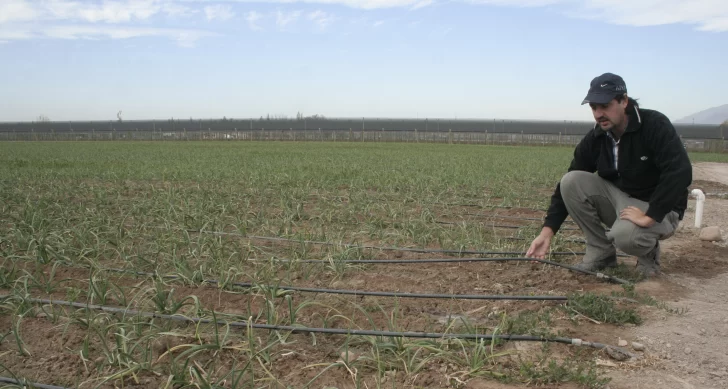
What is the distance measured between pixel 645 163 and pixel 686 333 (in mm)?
1170

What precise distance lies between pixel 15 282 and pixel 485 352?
8.76ft

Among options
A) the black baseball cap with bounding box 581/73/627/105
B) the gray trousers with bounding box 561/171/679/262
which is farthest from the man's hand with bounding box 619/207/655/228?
the black baseball cap with bounding box 581/73/627/105

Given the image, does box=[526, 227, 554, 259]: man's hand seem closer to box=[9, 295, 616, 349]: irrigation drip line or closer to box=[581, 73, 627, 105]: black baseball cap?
box=[581, 73, 627, 105]: black baseball cap

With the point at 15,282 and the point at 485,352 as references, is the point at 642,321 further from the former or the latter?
the point at 15,282

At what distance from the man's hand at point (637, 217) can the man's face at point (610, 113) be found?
509 mm

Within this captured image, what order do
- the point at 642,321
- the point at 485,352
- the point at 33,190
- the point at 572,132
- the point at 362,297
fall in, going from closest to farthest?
the point at 485,352, the point at 642,321, the point at 362,297, the point at 33,190, the point at 572,132

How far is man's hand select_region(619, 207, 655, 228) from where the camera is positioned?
3.25m

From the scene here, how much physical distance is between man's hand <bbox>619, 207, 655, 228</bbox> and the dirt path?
43cm

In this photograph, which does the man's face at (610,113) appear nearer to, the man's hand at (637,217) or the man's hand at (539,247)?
the man's hand at (637,217)

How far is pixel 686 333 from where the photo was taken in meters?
2.63

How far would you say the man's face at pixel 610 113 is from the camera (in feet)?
10.7

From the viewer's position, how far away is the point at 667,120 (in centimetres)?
332

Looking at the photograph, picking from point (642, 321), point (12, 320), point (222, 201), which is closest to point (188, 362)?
point (12, 320)

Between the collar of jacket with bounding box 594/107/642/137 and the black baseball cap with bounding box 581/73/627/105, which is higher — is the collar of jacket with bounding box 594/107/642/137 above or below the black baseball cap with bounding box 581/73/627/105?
below
